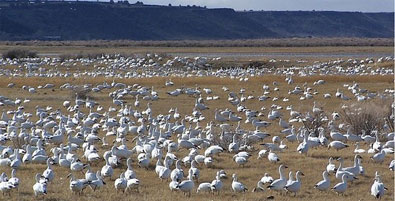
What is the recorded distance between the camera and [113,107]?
32.1 metres

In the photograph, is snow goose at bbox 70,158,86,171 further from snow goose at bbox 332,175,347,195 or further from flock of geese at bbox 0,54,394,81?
flock of geese at bbox 0,54,394,81

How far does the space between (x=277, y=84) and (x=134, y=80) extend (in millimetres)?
8711

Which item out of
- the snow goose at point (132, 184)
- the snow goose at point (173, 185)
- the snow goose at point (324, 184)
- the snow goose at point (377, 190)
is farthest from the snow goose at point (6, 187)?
the snow goose at point (377, 190)

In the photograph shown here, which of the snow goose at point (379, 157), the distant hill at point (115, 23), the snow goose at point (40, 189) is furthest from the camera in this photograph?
the distant hill at point (115, 23)

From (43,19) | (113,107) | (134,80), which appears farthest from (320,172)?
(43,19)

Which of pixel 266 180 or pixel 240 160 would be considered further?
pixel 240 160

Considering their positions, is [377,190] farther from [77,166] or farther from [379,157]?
[77,166]

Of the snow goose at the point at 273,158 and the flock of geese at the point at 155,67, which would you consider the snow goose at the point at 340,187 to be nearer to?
the snow goose at the point at 273,158

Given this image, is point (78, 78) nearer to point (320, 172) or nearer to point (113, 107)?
point (113, 107)

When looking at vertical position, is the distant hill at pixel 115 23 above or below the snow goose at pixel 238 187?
below

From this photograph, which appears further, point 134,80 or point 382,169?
point 134,80

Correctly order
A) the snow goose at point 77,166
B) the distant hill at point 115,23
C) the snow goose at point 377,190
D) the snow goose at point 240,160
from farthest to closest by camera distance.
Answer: the distant hill at point 115,23 < the snow goose at point 240,160 < the snow goose at point 77,166 < the snow goose at point 377,190

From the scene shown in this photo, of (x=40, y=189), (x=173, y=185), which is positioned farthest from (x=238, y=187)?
(x=40, y=189)

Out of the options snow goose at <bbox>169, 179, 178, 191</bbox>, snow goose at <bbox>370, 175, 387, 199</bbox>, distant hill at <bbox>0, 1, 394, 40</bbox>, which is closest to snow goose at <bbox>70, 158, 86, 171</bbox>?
snow goose at <bbox>169, 179, 178, 191</bbox>
